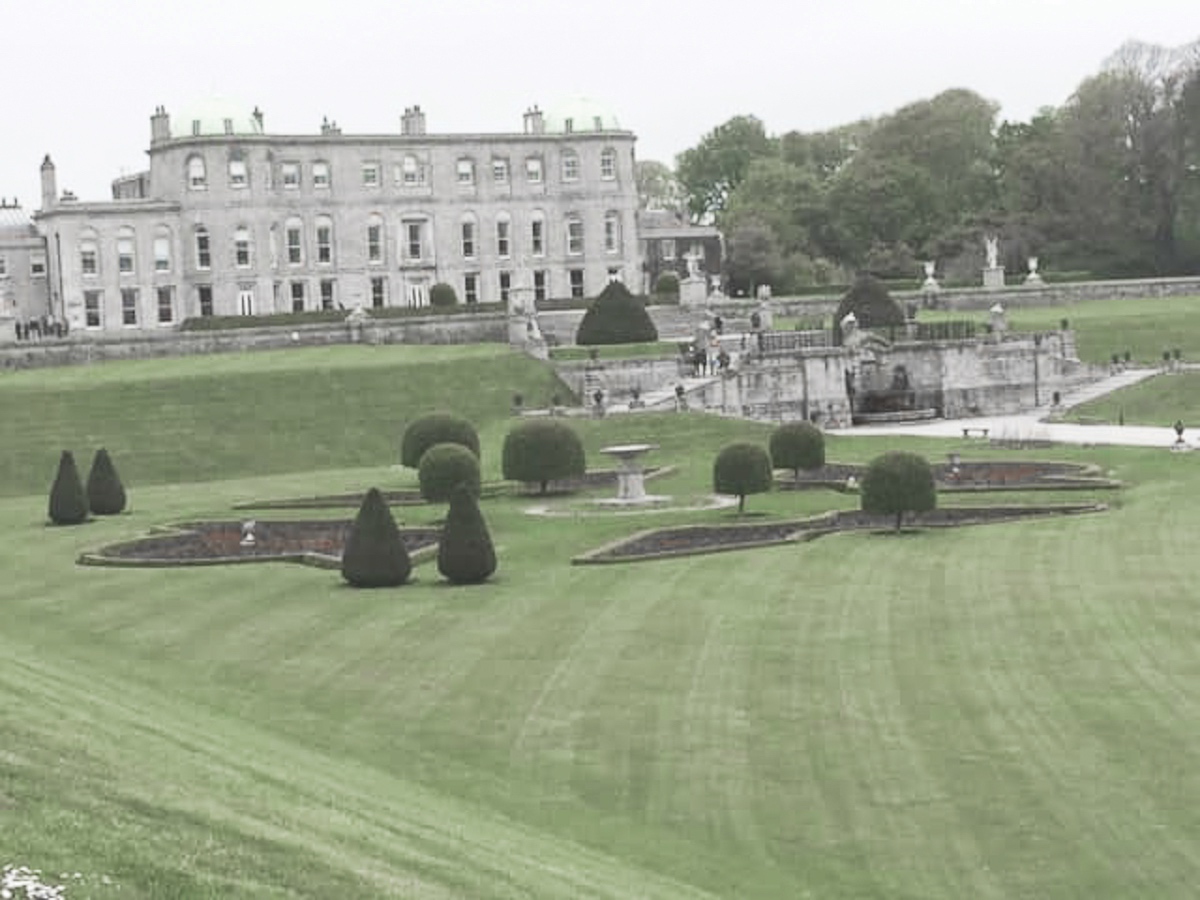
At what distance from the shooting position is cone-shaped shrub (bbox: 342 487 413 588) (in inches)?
1544

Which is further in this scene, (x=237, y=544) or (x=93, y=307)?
(x=93, y=307)

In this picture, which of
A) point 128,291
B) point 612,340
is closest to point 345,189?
point 128,291

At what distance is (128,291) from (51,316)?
13.3 ft

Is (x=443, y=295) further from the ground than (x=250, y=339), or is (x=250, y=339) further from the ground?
(x=443, y=295)

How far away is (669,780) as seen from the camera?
24516mm

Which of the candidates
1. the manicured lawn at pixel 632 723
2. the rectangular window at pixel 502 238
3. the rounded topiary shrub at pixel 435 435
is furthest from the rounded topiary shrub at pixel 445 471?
the rectangular window at pixel 502 238

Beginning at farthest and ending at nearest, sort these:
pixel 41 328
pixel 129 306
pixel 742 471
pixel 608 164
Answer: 1. pixel 608 164
2. pixel 129 306
3. pixel 41 328
4. pixel 742 471

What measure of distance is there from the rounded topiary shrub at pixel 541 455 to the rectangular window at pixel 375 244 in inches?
2129

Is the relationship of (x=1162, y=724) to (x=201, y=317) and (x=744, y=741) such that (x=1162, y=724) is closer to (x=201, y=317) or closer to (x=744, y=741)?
(x=744, y=741)

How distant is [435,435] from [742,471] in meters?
11.9

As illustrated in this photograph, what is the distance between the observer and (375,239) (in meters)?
109

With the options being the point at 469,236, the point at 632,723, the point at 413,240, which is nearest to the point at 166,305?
the point at 413,240

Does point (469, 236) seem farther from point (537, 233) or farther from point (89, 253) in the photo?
point (89, 253)

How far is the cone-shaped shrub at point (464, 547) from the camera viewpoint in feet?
128
